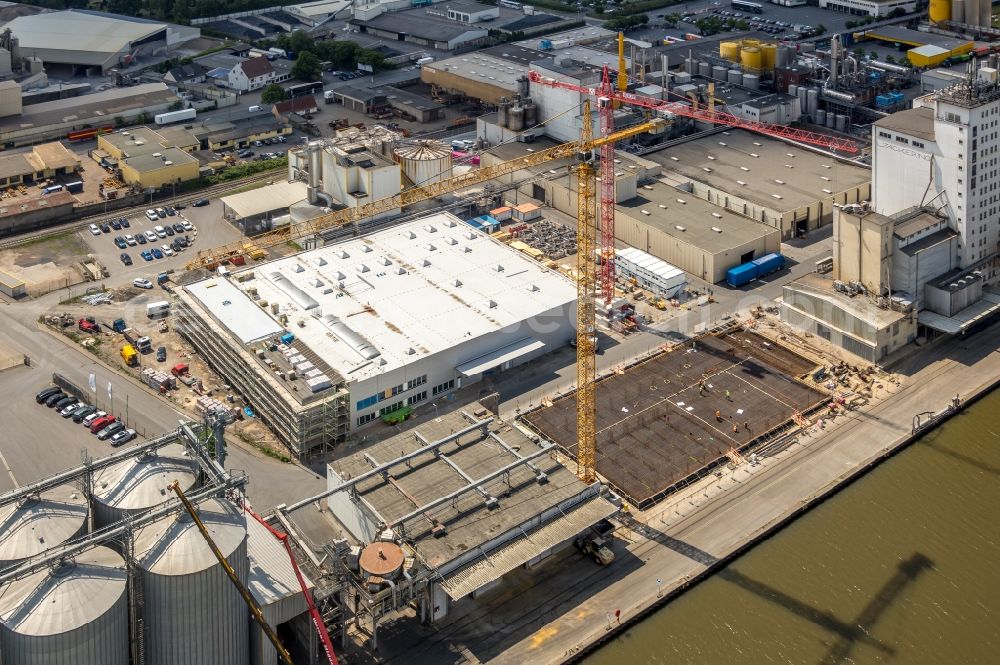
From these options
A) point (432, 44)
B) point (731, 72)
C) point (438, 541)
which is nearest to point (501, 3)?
point (432, 44)

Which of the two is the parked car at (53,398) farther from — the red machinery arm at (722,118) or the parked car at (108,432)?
the red machinery arm at (722,118)

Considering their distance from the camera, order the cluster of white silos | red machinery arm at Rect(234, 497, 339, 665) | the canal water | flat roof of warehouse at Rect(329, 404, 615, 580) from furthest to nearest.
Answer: flat roof of warehouse at Rect(329, 404, 615, 580), the canal water, red machinery arm at Rect(234, 497, 339, 665), the cluster of white silos

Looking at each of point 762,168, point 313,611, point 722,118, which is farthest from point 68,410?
point 722,118

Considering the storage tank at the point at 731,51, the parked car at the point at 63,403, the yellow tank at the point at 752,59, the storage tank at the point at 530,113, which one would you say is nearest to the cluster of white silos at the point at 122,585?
the parked car at the point at 63,403

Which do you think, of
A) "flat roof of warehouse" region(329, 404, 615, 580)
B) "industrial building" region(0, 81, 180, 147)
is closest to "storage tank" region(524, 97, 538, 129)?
"industrial building" region(0, 81, 180, 147)

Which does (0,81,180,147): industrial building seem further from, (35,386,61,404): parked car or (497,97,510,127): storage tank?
(35,386,61,404): parked car

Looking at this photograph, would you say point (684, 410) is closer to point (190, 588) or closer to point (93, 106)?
point (190, 588)

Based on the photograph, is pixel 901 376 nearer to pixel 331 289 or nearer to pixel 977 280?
pixel 977 280
